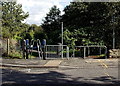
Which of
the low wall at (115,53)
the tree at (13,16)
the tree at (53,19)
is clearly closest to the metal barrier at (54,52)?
the low wall at (115,53)

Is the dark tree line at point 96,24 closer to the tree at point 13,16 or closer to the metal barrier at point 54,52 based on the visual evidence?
the metal barrier at point 54,52

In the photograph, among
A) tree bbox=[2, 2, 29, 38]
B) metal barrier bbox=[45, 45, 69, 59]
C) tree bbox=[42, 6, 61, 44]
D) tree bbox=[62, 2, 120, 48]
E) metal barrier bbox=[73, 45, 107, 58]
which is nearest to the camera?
metal barrier bbox=[45, 45, 69, 59]

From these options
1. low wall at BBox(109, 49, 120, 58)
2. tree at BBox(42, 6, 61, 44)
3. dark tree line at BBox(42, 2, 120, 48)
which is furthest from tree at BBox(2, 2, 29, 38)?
low wall at BBox(109, 49, 120, 58)

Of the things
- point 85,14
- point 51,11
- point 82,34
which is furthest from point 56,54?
point 51,11

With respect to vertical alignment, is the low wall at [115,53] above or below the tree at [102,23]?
below

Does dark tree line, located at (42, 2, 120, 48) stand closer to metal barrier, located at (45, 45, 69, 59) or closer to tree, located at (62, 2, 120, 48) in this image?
tree, located at (62, 2, 120, 48)

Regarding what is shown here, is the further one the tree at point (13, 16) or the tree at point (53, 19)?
the tree at point (53, 19)

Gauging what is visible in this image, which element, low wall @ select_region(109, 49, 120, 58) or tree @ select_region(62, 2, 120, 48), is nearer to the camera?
low wall @ select_region(109, 49, 120, 58)

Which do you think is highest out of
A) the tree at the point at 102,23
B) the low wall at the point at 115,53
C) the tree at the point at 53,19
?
the tree at the point at 53,19

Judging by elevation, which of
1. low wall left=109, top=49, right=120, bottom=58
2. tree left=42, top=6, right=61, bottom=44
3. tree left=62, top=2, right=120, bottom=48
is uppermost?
tree left=42, top=6, right=61, bottom=44

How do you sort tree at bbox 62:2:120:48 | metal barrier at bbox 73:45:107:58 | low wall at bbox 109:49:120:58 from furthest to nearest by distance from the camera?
tree at bbox 62:2:120:48 < metal barrier at bbox 73:45:107:58 < low wall at bbox 109:49:120:58

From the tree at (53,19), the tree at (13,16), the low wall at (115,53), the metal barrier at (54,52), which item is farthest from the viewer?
the tree at (53,19)

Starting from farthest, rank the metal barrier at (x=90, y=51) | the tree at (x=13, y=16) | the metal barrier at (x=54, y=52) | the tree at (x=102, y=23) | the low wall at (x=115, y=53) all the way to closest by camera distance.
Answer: the tree at (x=13, y=16), the tree at (x=102, y=23), the metal barrier at (x=90, y=51), the metal barrier at (x=54, y=52), the low wall at (x=115, y=53)

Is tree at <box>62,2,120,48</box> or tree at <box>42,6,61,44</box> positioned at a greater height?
tree at <box>42,6,61,44</box>
